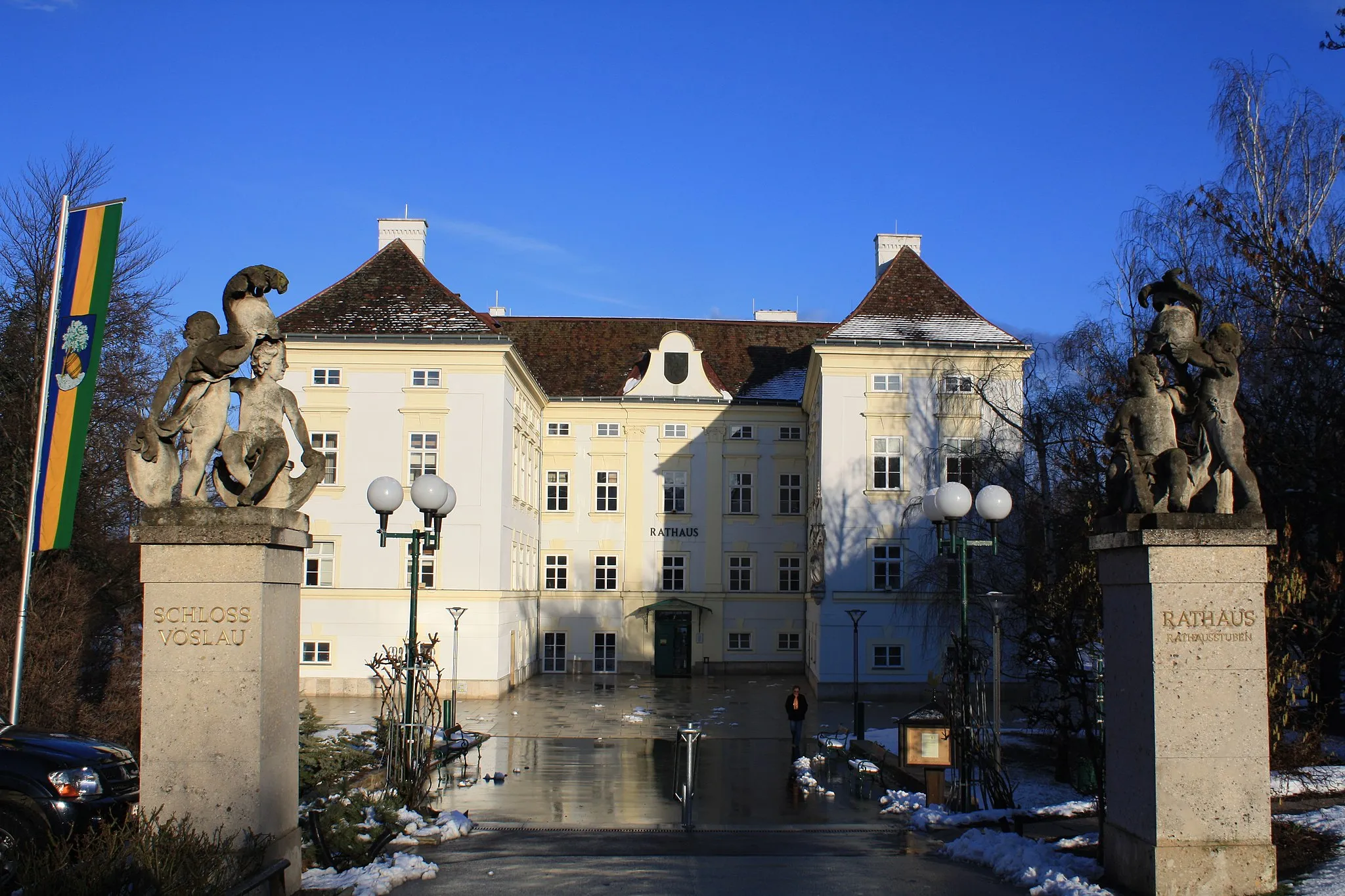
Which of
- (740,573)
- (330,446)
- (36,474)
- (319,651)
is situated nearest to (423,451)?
(330,446)

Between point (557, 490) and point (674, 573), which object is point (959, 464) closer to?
point (674, 573)

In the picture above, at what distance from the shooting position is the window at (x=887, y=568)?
3575 cm

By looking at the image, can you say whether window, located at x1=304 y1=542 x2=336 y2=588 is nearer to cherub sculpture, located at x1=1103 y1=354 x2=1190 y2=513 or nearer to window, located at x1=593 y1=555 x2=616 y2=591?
window, located at x1=593 y1=555 x2=616 y2=591

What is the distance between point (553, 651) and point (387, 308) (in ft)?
49.3

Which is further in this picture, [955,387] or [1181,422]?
[955,387]

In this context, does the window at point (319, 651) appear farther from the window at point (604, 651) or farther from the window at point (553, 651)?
the window at point (604, 651)

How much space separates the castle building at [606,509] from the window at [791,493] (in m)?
0.20

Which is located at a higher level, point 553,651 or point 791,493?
point 791,493

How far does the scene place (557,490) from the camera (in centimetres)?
4466

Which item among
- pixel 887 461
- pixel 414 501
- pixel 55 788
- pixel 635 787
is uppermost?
pixel 887 461

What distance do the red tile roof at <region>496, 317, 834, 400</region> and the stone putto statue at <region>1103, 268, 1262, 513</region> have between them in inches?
1440

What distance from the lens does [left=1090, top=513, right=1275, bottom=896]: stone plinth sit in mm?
8062

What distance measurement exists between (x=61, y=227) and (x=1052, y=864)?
49.6 ft

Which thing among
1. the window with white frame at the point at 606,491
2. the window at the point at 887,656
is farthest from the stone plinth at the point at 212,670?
the window with white frame at the point at 606,491
